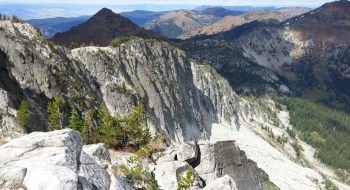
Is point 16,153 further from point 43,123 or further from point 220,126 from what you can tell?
point 220,126

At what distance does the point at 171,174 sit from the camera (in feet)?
98.8

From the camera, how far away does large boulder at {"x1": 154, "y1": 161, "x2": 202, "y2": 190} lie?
29.2 metres

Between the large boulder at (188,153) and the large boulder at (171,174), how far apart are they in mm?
2143

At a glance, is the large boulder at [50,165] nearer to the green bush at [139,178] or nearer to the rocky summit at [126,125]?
the rocky summit at [126,125]

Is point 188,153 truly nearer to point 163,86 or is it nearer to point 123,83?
point 123,83

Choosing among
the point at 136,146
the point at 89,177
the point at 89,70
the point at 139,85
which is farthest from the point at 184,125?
the point at 89,177

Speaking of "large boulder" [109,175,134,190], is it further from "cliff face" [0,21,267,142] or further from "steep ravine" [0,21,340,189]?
"cliff face" [0,21,267,142]

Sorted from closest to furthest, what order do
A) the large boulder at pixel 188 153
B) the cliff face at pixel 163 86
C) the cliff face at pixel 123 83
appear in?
the large boulder at pixel 188 153 → the cliff face at pixel 123 83 → the cliff face at pixel 163 86

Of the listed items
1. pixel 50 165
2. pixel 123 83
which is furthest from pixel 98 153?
pixel 123 83

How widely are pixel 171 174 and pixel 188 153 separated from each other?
16.3 ft

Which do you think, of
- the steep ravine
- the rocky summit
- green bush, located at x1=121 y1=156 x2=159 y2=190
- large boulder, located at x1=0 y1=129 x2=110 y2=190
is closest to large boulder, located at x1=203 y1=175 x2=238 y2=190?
the rocky summit

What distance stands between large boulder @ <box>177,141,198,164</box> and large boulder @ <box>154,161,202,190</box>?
214cm

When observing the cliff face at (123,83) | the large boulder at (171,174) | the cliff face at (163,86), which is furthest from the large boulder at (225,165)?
the cliff face at (163,86)

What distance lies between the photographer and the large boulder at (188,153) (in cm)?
3419
